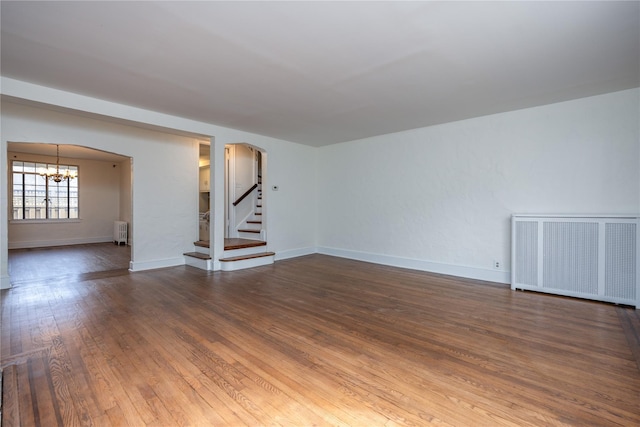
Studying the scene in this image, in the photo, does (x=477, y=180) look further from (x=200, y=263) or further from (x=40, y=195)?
(x=40, y=195)

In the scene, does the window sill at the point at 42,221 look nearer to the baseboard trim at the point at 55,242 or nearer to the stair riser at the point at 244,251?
the baseboard trim at the point at 55,242

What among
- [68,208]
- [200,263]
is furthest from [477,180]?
[68,208]

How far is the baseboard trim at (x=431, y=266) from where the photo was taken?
4.41 meters

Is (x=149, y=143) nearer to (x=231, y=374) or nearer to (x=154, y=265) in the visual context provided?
(x=154, y=265)

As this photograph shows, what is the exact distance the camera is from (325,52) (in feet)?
8.50

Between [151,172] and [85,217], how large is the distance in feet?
17.4

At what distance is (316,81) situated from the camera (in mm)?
3203

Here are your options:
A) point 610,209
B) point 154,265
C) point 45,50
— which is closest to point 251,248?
point 154,265

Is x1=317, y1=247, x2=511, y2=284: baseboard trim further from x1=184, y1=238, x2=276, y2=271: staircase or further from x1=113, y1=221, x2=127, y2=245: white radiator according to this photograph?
x1=113, y1=221, x2=127, y2=245: white radiator

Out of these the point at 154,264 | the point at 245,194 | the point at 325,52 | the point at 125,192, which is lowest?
the point at 154,264

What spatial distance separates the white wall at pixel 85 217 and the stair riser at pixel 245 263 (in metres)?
6.46

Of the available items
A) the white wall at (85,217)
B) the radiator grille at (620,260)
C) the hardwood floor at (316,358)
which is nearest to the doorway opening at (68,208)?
the white wall at (85,217)

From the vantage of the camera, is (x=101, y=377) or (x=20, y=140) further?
(x=20, y=140)

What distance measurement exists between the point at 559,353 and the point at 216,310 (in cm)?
320
